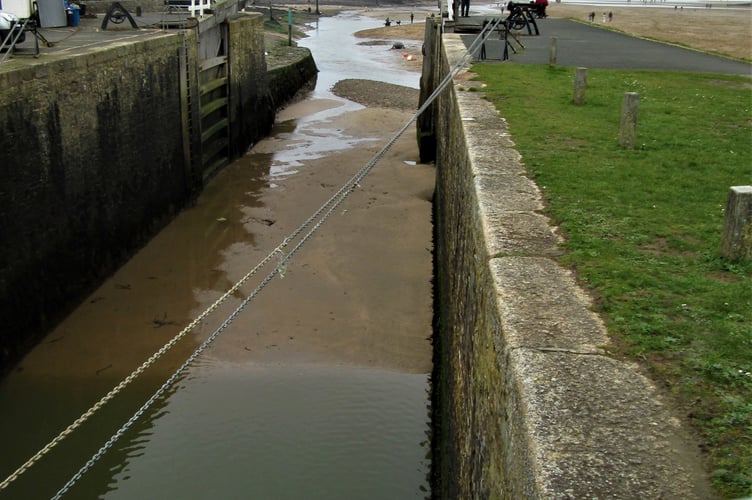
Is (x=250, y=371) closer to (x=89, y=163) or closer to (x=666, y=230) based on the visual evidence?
(x=89, y=163)

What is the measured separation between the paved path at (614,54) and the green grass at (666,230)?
4830 millimetres

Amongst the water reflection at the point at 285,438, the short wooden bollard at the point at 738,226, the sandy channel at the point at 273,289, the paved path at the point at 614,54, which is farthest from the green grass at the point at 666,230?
the paved path at the point at 614,54

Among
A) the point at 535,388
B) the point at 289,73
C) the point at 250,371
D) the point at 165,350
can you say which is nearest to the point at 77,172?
the point at 250,371

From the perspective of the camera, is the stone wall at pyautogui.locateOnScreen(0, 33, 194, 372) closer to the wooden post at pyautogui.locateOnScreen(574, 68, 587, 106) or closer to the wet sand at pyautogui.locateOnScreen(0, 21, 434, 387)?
the wet sand at pyautogui.locateOnScreen(0, 21, 434, 387)

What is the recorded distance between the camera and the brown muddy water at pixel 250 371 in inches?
301

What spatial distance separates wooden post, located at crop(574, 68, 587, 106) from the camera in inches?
424

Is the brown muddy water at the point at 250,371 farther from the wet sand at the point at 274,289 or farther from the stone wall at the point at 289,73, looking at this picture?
the stone wall at the point at 289,73

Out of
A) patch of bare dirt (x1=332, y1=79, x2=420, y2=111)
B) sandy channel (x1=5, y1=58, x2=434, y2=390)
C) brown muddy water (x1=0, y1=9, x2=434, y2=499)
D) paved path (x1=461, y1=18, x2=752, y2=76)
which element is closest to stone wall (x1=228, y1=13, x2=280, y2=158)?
sandy channel (x1=5, y1=58, x2=434, y2=390)

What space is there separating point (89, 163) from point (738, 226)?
951 centimetres

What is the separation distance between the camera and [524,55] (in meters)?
18.2

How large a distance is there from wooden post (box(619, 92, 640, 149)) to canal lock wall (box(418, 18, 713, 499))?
1869mm

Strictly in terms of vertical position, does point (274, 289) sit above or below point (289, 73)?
→ below

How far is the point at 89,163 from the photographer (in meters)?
11.7

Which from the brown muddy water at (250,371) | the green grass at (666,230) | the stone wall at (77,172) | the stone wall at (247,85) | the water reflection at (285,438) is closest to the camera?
the green grass at (666,230)
